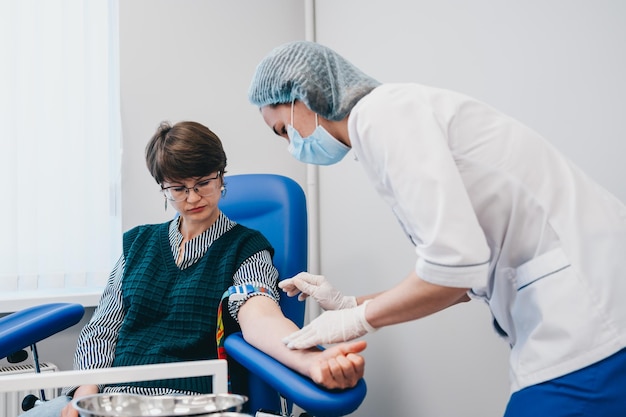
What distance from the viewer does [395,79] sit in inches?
76.0

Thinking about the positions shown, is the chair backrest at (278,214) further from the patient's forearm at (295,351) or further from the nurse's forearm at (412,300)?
the nurse's forearm at (412,300)

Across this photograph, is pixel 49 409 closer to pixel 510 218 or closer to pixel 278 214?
pixel 278 214

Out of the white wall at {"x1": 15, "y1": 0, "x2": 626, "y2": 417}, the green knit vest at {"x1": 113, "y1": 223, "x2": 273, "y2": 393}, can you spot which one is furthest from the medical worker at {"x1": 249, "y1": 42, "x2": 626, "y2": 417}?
the green knit vest at {"x1": 113, "y1": 223, "x2": 273, "y2": 393}

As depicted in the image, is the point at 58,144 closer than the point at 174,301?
No

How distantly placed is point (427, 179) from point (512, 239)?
0.72ft

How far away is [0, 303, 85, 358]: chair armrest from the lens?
1319mm

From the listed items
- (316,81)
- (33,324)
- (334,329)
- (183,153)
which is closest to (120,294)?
(33,324)

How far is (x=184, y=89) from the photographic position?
2.51 metres

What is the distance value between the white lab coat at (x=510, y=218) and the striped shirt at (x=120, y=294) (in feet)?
2.18

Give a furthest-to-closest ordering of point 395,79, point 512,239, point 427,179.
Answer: point 395,79 → point 512,239 → point 427,179

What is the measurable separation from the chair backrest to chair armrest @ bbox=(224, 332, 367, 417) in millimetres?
568

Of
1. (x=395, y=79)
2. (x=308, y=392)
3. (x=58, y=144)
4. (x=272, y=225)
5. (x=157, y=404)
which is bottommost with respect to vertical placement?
(x=308, y=392)

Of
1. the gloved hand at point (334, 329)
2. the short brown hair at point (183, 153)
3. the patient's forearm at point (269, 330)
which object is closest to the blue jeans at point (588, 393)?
the gloved hand at point (334, 329)

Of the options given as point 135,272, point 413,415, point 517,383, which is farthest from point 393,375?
point 517,383
